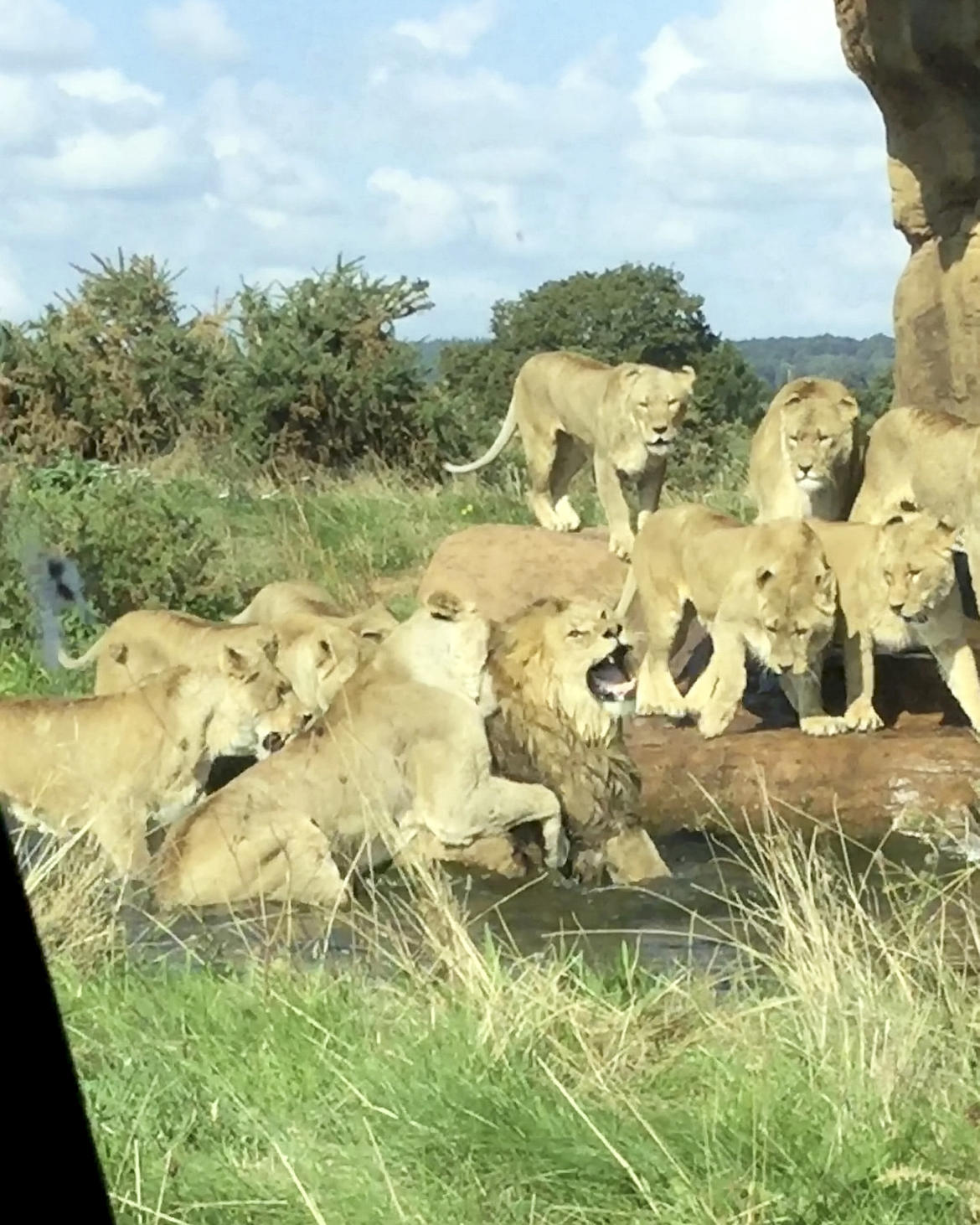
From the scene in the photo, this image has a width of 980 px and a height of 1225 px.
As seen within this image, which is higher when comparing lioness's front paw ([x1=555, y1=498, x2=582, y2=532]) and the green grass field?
lioness's front paw ([x1=555, y1=498, x2=582, y2=532])

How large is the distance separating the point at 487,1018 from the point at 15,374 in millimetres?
18130

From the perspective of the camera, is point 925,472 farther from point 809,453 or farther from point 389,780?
point 389,780

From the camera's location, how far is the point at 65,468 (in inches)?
702

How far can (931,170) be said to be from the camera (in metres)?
13.6

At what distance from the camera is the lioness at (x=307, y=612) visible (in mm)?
9391

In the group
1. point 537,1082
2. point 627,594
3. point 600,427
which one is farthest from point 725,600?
point 537,1082

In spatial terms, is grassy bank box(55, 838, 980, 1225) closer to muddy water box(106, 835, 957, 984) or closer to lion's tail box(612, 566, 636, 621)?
muddy water box(106, 835, 957, 984)

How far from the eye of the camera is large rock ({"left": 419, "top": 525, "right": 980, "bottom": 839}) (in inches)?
356

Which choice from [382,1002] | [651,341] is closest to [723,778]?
[382,1002]

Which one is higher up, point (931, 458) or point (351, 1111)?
point (931, 458)

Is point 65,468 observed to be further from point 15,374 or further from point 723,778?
point 723,778

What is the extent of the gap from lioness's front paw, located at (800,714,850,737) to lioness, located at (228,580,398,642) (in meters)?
1.76

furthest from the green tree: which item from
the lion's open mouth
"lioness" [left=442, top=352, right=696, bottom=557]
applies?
the lion's open mouth

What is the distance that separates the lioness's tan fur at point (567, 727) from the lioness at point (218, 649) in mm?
866
